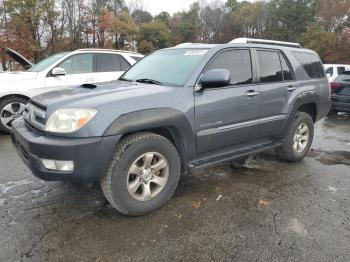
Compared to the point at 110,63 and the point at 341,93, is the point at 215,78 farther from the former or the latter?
the point at 341,93

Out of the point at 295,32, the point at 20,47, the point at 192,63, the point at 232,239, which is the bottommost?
the point at 232,239

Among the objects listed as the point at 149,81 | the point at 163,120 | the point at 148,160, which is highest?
the point at 149,81

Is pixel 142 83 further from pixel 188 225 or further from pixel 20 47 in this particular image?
pixel 20 47

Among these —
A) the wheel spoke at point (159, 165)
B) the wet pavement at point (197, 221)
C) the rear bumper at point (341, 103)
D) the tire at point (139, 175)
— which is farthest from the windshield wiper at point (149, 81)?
the rear bumper at point (341, 103)

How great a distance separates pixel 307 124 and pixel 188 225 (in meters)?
3.07

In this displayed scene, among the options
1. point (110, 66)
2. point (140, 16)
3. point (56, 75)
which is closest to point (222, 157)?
point (56, 75)

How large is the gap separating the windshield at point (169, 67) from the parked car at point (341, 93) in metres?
7.13

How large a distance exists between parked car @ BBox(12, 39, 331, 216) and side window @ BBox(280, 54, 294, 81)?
0.05 feet

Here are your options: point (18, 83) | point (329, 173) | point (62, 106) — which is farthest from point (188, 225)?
point (18, 83)

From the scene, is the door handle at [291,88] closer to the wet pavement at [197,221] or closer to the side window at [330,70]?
the wet pavement at [197,221]

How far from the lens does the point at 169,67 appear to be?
169 inches

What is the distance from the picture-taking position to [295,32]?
36.8 meters

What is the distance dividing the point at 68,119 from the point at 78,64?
4.93 metres

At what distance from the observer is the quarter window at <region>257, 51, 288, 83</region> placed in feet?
15.3
